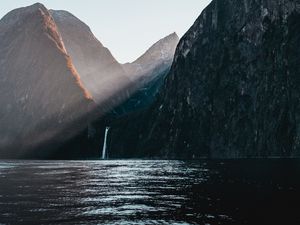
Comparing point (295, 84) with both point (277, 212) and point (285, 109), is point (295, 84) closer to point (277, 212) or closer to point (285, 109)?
point (285, 109)

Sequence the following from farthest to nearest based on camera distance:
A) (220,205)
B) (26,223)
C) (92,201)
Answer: (92,201), (220,205), (26,223)

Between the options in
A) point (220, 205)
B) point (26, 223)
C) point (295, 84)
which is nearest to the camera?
point (26, 223)

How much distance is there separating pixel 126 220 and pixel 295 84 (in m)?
149

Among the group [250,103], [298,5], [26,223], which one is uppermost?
[298,5]

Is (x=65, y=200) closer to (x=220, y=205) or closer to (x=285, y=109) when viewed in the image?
(x=220, y=205)

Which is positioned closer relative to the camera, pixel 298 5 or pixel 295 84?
pixel 295 84

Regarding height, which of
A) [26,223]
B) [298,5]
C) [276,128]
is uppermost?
[298,5]

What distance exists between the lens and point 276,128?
564 ft

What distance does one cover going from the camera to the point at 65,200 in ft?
156

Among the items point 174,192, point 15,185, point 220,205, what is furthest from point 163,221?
point 15,185

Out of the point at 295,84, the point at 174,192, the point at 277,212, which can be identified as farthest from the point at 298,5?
the point at 277,212

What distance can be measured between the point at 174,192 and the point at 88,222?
2075 cm

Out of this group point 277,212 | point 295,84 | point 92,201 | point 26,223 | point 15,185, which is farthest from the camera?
point 295,84

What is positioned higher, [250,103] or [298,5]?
[298,5]
